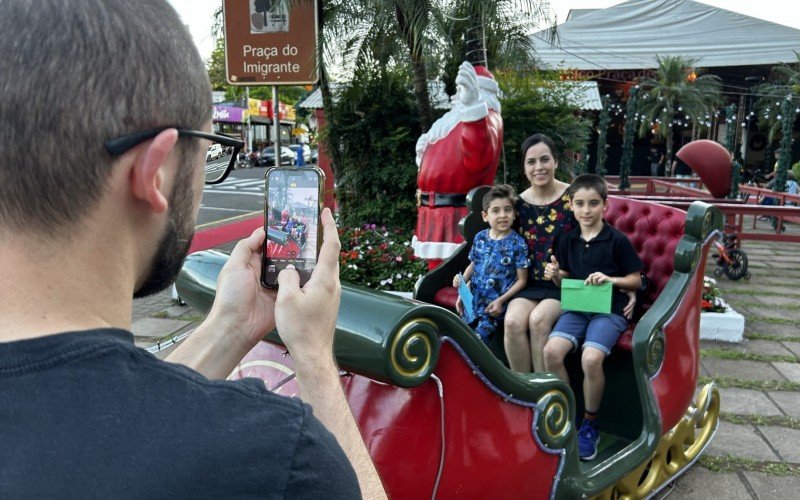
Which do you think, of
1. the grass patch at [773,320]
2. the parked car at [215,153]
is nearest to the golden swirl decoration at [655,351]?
the parked car at [215,153]

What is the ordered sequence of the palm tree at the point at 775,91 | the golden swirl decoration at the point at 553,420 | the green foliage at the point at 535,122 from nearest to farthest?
1. the golden swirl decoration at the point at 553,420
2. the green foliage at the point at 535,122
3. the palm tree at the point at 775,91

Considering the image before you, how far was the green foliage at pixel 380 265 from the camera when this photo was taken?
239 inches

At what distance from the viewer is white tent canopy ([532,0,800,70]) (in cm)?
2492

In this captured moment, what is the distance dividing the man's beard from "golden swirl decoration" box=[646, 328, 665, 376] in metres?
2.23

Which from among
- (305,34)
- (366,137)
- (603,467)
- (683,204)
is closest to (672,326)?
(603,467)

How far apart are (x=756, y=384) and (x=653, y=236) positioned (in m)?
1.90

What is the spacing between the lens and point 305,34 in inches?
225

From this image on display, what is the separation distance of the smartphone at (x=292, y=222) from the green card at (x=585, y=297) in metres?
1.85

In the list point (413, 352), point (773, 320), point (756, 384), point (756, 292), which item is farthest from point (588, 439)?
point (756, 292)

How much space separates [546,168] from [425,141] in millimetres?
1265

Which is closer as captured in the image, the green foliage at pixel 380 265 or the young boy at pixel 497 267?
the young boy at pixel 497 267

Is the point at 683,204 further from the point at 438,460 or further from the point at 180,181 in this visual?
the point at 180,181

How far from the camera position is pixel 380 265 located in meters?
6.26

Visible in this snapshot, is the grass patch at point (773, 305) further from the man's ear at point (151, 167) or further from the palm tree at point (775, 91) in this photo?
the palm tree at point (775, 91)
